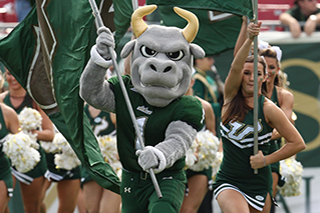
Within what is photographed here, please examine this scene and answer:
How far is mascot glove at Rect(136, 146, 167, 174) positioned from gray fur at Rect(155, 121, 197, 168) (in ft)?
0.23

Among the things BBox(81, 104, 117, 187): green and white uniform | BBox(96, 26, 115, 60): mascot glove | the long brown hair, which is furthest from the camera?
BBox(81, 104, 117, 187): green and white uniform

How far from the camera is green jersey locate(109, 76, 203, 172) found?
18.4 feet

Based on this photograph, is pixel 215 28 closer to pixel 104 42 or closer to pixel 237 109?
pixel 237 109

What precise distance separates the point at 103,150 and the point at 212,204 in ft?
7.66

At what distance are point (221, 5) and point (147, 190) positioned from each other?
66.5 inches

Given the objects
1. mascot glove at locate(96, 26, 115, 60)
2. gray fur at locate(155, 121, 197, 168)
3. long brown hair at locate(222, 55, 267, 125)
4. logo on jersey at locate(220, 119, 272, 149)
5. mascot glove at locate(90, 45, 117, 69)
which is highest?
mascot glove at locate(96, 26, 115, 60)

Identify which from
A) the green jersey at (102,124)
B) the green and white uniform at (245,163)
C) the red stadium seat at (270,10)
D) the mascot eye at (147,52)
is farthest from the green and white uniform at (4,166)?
the red stadium seat at (270,10)

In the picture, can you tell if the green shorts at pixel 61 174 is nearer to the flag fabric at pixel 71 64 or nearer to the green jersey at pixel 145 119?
the flag fabric at pixel 71 64

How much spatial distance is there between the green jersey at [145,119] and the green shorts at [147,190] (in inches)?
2.5

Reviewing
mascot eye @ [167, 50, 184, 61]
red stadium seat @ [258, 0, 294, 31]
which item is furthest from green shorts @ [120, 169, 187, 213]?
red stadium seat @ [258, 0, 294, 31]

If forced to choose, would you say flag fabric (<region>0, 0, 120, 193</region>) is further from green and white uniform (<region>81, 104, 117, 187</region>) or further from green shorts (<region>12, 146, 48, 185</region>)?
green shorts (<region>12, 146, 48, 185</region>)

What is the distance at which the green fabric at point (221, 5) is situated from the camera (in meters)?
6.03

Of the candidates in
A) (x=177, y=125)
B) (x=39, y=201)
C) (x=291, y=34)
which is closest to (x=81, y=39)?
(x=177, y=125)

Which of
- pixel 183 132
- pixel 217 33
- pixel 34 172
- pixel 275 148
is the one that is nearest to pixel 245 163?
pixel 275 148
